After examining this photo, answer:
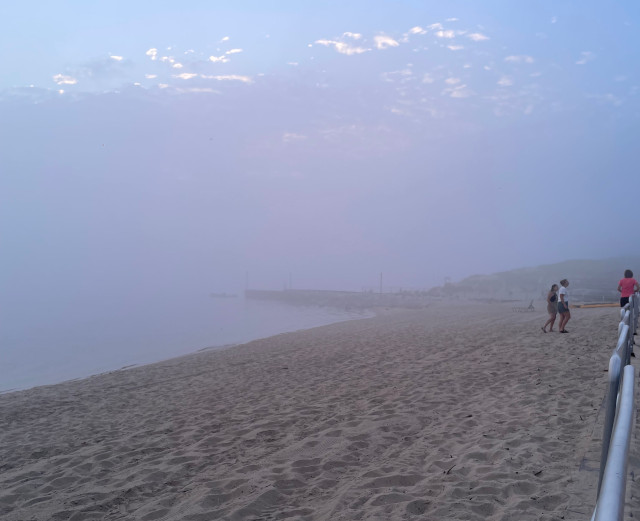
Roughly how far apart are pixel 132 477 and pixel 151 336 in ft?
98.3

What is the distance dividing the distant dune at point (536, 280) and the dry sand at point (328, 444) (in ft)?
160

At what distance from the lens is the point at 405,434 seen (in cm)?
557

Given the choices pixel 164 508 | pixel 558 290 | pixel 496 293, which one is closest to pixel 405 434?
pixel 164 508

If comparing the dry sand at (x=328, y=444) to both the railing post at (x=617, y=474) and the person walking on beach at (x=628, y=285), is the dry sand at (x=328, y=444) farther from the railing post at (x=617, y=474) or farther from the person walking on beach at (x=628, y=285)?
the person walking on beach at (x=628, y=285)

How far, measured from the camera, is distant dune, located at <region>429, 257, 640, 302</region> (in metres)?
60.6

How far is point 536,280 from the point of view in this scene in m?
82.5

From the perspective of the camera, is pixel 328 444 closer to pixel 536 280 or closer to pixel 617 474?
pixel 617 474

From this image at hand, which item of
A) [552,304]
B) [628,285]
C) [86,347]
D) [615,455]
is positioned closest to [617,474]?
[615,455]

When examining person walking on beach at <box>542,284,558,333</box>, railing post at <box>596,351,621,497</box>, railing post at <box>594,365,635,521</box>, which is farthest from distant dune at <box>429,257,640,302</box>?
railing post at <box>594,365,635,521</box>

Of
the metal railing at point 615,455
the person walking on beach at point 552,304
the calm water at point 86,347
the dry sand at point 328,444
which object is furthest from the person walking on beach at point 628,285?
the calm water at point 86,347

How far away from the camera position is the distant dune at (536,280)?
199 ft

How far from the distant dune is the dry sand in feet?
160

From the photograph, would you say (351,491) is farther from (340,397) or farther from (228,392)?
(228,392)

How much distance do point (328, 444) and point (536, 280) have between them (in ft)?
278
